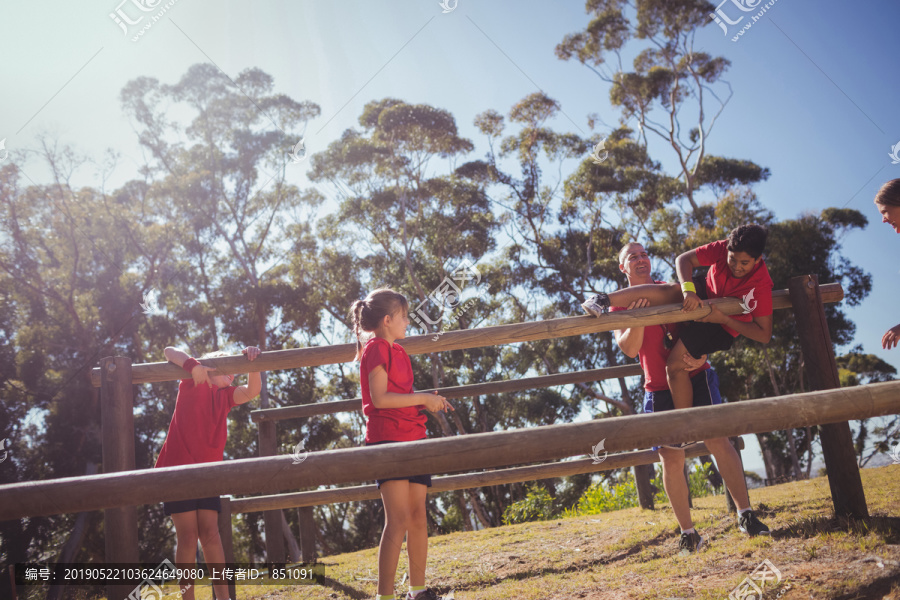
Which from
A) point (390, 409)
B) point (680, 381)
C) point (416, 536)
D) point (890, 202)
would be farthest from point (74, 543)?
point (890, 202)

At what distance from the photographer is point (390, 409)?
10.1ft

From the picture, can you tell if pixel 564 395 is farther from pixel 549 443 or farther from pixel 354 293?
pixel 549 443

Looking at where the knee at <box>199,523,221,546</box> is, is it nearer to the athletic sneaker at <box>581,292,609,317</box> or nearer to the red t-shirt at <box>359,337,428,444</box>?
the red t-shirt at <box>359,337,428,444</box>

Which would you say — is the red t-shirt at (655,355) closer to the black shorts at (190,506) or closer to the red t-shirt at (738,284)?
the red t-shirt at (738,284)

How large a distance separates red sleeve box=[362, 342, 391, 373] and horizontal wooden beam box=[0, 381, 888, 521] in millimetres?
880

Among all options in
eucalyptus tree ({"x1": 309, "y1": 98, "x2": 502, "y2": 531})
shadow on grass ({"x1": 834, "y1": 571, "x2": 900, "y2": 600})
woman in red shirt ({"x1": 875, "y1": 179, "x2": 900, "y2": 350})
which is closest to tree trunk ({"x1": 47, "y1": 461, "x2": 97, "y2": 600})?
eucalyptus tree ({"x1": 309, "y1": 98, "x2": 502, "y2": 531})

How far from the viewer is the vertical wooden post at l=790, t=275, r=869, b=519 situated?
11.4 ft

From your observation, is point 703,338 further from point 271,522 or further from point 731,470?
point 271,522

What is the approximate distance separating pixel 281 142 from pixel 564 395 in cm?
1456

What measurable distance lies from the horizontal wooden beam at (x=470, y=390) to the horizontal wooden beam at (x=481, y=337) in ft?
5.30

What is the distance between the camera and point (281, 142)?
77.6 feet

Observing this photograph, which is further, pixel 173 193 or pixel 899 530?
pixel 173 193

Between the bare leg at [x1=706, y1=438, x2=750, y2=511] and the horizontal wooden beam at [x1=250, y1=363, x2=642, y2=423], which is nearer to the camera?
the bare leg at [x1=706, y1=438, x2=750, y2=511]

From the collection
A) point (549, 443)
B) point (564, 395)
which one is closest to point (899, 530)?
point (549, 443)
